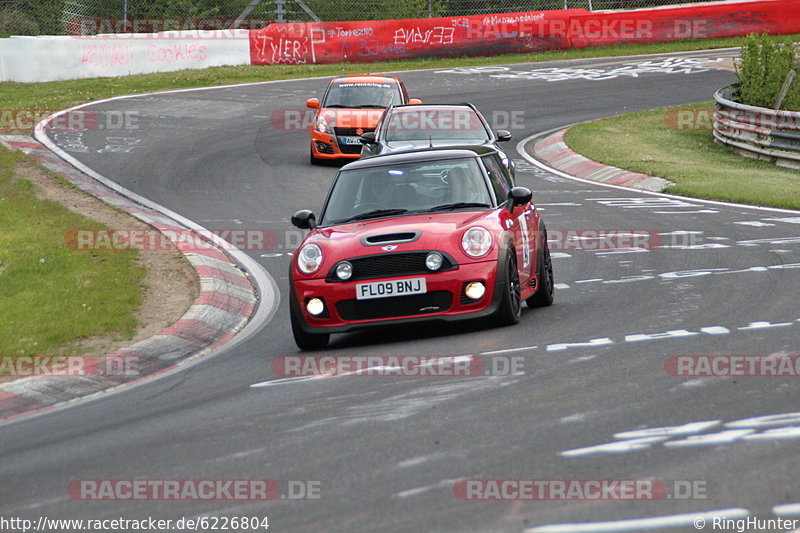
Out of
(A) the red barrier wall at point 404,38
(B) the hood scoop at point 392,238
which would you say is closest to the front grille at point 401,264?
(B) the hood scoop at point 392,238

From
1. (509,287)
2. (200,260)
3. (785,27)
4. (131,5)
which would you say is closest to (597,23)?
(785,27)

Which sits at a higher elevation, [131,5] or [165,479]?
[131,5]

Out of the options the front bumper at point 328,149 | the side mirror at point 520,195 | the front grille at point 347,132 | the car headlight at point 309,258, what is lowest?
the front bumper at point 328,149

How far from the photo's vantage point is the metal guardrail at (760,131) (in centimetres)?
2053

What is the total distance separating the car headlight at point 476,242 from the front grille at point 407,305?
388 mm

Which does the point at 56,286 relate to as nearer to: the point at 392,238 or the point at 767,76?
the point at 392,238

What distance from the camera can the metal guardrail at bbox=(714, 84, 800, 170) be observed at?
20531 millimetres

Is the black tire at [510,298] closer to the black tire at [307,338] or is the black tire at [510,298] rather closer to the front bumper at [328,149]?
the black tire at [307,338]

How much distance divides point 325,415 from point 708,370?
2346mm

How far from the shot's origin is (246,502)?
16.0 ft

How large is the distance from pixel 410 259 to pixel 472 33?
92.1 feet

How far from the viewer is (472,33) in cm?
3534

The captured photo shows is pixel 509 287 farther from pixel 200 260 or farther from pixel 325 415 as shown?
pixel 200 260

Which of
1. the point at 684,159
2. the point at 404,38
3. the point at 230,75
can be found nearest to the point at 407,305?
the point at 684,159
